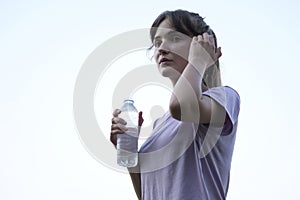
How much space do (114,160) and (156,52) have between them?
52 cm

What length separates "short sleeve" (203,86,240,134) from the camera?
121cm

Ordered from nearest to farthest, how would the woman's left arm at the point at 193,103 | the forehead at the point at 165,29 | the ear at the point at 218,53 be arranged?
the woman's left arm at the point at 193,103, the ear at the point at 218,53, the forehead at the point at 165,29

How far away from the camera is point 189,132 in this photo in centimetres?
126

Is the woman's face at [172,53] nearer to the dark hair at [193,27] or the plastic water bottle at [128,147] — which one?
the dark hair at [193,27]

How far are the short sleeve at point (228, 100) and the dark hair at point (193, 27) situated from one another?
185 millimetres

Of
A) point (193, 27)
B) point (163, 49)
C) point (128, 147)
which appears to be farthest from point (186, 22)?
point (128, 147)

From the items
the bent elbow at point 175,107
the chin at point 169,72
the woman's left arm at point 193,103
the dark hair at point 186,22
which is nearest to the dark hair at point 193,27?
the dark hair at point 186,22

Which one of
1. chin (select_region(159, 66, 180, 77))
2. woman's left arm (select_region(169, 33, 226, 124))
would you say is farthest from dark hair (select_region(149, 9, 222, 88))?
woman's left arm (select_region(169, 33, 226, 124))

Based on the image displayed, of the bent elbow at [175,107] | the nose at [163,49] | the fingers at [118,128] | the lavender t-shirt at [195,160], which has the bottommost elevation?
the lavender t-shirt at [195,160]

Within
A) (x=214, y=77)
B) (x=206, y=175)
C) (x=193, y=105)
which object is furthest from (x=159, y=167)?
(x=214, y=77)

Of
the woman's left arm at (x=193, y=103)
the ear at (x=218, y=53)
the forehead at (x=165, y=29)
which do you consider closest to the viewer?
the woman's left arm at (x=193, y=103)

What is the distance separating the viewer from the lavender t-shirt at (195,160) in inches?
47.1

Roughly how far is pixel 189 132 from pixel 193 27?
1.69 ft

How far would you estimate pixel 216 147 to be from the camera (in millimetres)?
1290
